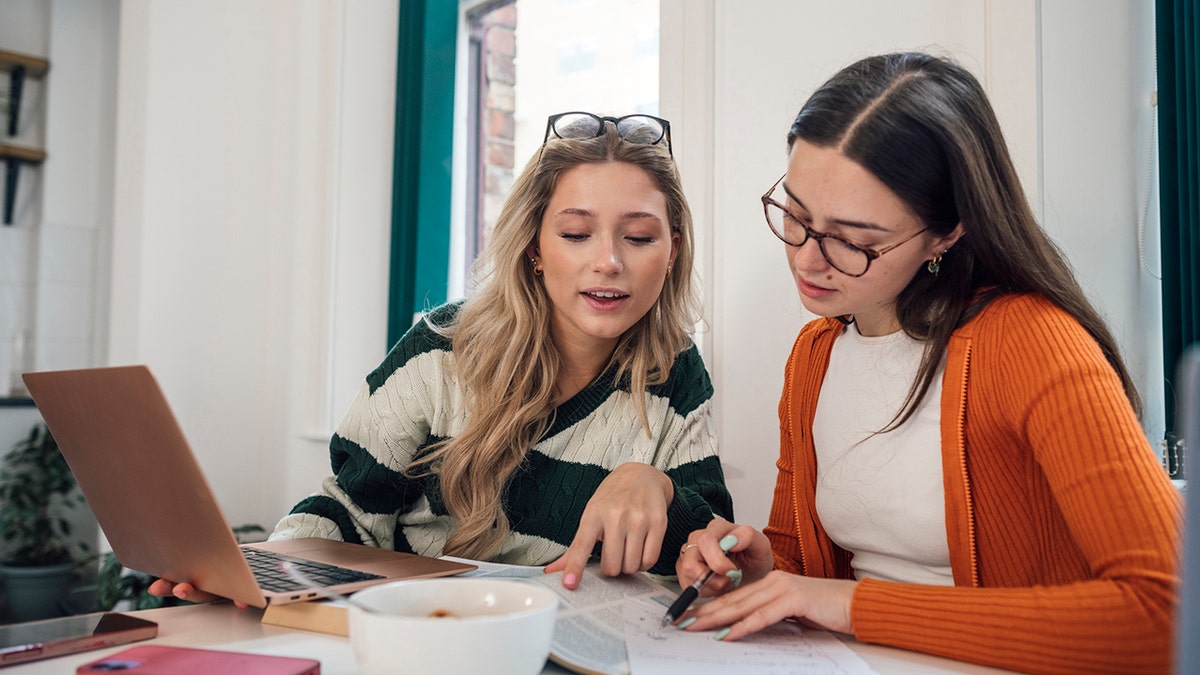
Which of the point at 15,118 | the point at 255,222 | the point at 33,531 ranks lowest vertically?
the point at 33,531

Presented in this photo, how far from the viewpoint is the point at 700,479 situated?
4.46ft

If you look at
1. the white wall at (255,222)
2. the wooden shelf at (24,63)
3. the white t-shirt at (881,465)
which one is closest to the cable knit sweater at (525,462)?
the white t-shirt at (881,465)

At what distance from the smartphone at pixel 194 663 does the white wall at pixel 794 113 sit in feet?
4.28

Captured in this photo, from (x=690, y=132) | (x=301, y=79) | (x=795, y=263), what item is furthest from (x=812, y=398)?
(x=301, y=79)

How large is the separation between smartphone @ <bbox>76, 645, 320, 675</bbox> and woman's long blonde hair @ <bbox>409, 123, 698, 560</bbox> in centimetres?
67

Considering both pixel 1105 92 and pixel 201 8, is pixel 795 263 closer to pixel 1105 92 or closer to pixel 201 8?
pixel 1105 92

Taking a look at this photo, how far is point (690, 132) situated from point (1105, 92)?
828 millimetres

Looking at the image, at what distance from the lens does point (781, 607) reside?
816 mm

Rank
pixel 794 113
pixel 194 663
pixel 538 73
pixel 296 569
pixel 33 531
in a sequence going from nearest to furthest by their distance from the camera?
pixel 194 663 < pixel 296 569 < pixel 794 113 < pixel 538 73 < pixel 33 531

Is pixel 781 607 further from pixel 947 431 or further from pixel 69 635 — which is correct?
pixel 69 635

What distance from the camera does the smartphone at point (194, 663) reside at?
2.12 ft

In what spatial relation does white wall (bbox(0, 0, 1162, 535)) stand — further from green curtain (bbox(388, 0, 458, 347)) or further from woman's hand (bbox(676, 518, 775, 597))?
woman's hand (bbox(676, 518, 775, 597))

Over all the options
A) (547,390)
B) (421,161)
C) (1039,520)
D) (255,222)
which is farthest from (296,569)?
(255,222)

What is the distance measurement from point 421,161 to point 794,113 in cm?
153
